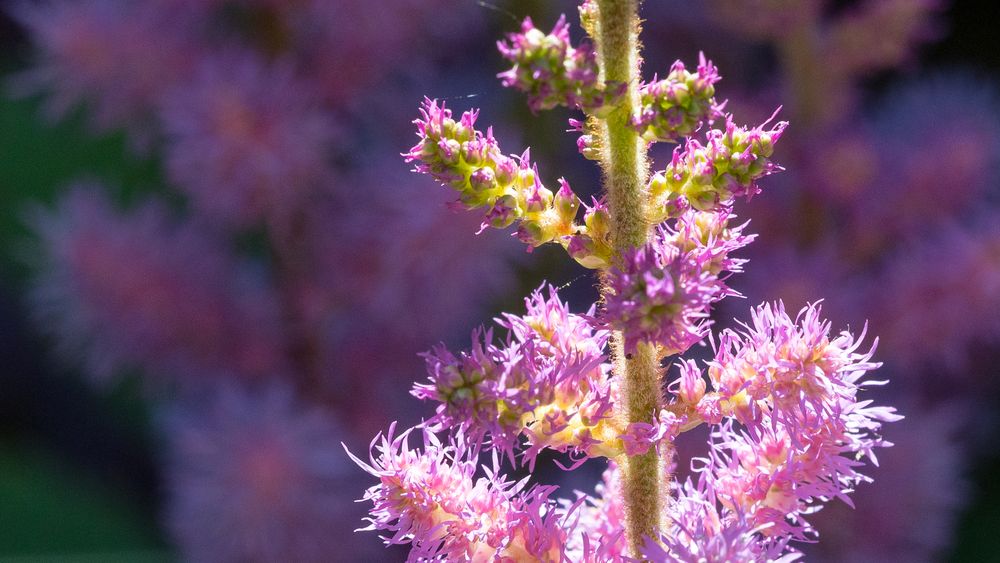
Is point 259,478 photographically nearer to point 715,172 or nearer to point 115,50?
point 115,50

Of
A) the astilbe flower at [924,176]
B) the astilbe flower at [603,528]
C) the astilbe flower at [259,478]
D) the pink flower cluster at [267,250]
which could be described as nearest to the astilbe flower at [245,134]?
the pink flower cluster at [267,250]

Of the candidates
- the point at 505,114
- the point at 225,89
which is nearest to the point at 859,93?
the point at 505,114

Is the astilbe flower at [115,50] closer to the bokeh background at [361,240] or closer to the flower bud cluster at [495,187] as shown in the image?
the bokeh background at [361,240]

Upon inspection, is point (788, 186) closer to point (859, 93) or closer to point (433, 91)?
point (859, 93)

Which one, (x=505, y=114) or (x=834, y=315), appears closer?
(x=834, y=315)

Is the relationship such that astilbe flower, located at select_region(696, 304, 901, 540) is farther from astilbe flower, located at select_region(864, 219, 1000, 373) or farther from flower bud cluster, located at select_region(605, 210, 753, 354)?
astilbe flower, located at select_region(864, 219, 1000, 373)

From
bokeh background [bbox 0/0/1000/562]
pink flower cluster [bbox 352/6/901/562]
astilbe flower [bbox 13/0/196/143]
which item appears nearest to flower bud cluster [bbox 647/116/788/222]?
pink flower cluster [bbox 352/6/901/562]
